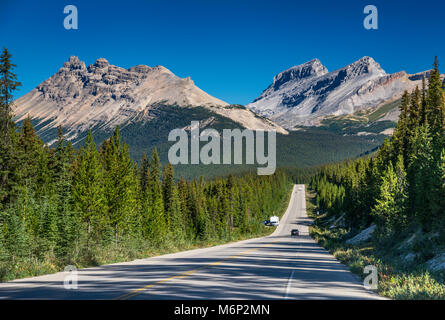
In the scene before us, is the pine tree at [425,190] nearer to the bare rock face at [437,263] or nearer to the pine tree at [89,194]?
the bare rock face at [437,263]

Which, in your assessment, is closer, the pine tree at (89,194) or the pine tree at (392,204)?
the pine tree at (89,194)

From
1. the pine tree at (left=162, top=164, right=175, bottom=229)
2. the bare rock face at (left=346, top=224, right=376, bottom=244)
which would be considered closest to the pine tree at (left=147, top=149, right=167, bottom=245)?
the pine tree at (left=162, top=164, right=175, bottom=229)

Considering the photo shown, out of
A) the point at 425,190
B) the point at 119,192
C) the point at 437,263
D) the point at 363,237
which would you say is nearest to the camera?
the point at 437,263

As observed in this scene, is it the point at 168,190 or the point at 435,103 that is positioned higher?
the point at 435,103

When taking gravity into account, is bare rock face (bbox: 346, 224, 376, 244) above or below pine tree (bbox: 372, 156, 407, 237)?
below

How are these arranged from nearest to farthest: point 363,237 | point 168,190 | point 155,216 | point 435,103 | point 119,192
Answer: point 119,192 → point 155,216 → point 363,237 → point 435,103 → point 168,190

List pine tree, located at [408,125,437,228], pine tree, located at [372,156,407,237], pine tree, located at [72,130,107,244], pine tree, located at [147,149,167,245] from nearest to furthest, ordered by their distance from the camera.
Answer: pine tree, located at [408,125,437,228] < pine tree, located at [72,130,107,244] < pine tree, located at [372,156,407,237] < pine tree, located at [147,149,167,245]

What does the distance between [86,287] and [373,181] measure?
57.1 meters

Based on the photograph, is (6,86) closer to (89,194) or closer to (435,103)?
(89,194)

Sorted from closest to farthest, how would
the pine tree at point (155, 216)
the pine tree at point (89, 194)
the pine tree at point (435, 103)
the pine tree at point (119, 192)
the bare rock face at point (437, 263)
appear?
the bare rock face at point (437, 263) → the pine tree at point (89, 194) → the pine tree at point (119, 192) → the pine tree at point (155, 216) → the pine tree at point (435, 103)

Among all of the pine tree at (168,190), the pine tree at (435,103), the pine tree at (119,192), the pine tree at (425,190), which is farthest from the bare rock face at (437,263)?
the pine tree at (168,190)

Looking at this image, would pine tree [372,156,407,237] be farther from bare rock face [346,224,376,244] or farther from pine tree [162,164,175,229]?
pine tree [162,164,175,229]

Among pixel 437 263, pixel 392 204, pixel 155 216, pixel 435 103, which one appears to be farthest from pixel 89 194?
pixel 435 103
